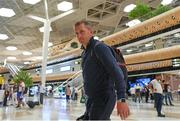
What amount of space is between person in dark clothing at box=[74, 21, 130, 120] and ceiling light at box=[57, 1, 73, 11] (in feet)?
79.2

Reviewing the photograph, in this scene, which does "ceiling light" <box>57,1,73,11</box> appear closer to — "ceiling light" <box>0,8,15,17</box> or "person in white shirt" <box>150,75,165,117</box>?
"ceiling light" <box>0,8,15,17</box>

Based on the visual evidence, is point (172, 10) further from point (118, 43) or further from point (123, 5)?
point (123, 5)

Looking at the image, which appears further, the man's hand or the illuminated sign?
the illuminated sign

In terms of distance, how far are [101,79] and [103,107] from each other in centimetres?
25

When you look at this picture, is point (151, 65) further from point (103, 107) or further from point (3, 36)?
point (3, 36)

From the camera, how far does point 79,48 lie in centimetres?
2720

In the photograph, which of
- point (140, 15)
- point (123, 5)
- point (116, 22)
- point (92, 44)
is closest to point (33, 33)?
point (116, 22)

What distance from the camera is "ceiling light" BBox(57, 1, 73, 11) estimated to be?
2618cm

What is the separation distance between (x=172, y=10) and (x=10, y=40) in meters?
28.5

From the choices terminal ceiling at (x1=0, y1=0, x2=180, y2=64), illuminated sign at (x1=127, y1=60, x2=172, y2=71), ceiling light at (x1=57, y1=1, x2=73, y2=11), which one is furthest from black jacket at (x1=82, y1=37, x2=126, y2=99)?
ceiling light at (x1=57, y1=1, x2=73, y2=11)

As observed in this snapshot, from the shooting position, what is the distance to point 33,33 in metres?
37.1

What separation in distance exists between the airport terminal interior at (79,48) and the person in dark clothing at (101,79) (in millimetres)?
6599

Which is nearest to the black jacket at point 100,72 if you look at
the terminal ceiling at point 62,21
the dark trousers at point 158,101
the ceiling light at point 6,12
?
the dark trousers at point 158,101

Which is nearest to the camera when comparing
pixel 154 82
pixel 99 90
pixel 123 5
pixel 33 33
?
pixel 99 90
